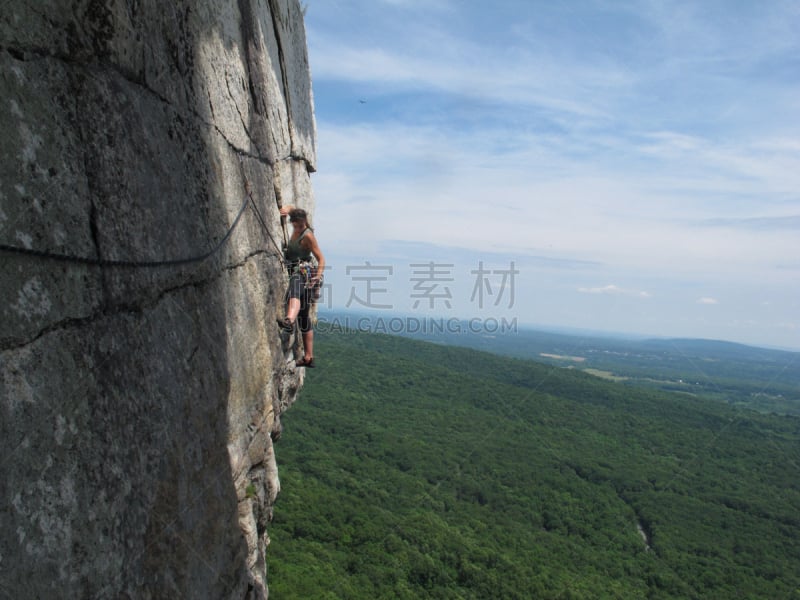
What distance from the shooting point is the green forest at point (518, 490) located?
42344 millimetres

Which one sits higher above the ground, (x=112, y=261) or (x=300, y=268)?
(x=300, y=268)

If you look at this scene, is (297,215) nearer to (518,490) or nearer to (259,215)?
(259,215)

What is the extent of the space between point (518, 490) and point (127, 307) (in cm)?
6595

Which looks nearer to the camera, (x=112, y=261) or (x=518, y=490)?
(x=112, y=261)

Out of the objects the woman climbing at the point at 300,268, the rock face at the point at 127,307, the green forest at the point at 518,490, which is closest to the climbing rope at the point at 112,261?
the rock face at the point at 127,307

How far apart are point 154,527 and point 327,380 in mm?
81599

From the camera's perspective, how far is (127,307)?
8.15 feet

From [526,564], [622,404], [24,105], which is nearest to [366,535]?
[526,564]

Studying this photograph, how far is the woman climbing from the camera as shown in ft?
19.4

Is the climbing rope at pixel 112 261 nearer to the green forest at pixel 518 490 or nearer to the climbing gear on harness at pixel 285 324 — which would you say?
the climbing gear on harness at pixel 285 324

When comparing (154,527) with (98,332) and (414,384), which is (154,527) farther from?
(414,384)

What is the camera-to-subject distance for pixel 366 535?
146 feet

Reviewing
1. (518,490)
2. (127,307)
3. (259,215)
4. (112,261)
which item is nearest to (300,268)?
(259,215)

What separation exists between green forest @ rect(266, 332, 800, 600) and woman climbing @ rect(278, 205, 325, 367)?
3248cm
